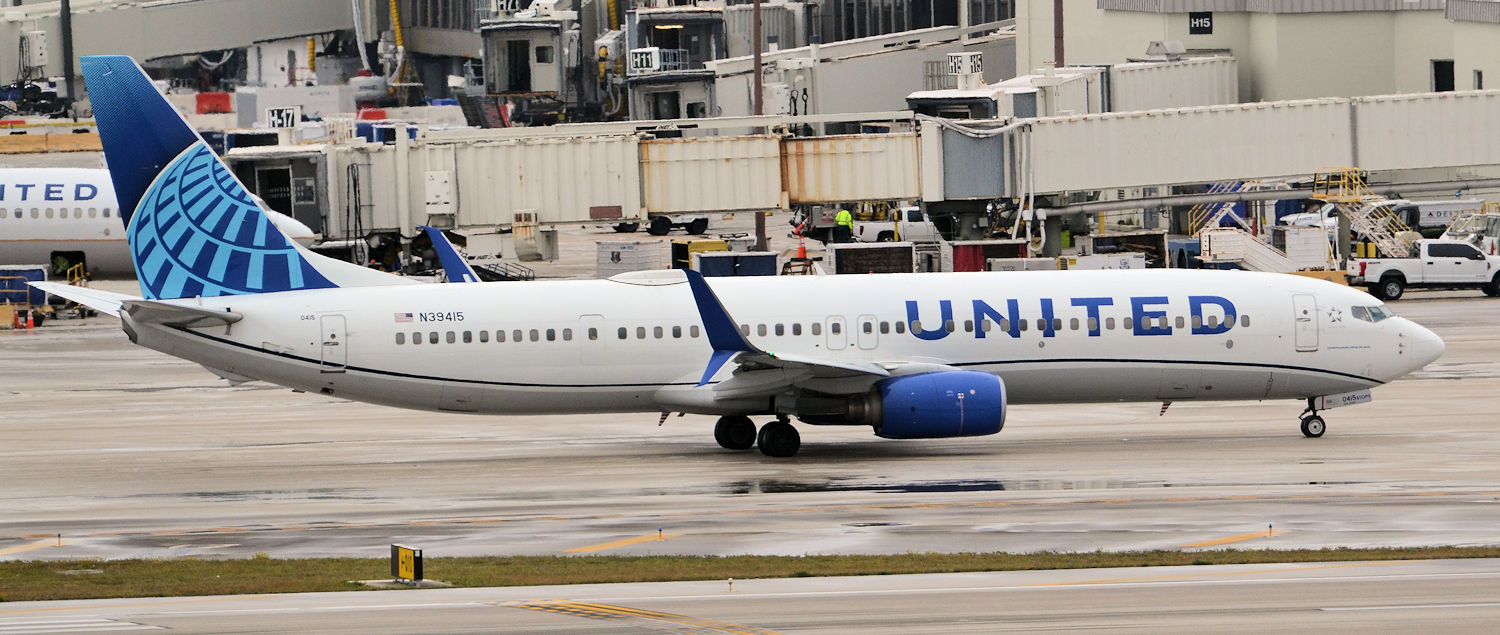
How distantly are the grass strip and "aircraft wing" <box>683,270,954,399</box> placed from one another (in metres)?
9.36

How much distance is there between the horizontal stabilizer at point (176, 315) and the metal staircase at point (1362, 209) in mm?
42852

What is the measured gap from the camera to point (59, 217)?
69312mm

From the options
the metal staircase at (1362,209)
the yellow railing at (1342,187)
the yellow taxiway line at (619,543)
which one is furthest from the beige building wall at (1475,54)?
the yellow taxiway line at (619,543)

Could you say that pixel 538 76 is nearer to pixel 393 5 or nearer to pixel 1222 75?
pixel 393 5

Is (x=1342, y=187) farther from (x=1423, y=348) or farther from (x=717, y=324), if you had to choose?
(x=717, y=324)

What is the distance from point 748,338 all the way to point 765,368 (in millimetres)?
1620

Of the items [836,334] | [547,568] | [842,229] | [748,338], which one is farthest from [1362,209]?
[547,568]

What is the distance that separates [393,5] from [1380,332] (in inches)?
5451

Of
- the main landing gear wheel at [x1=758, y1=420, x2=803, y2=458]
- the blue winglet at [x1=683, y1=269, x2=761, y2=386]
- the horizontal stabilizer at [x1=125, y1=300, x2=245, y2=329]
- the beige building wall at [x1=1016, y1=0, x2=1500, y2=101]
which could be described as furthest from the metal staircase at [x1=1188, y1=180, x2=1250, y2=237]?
the horizontal stabilizer at [x1=125, y1=300, x2=245, y2=329]

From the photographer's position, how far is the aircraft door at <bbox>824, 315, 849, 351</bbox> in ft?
122

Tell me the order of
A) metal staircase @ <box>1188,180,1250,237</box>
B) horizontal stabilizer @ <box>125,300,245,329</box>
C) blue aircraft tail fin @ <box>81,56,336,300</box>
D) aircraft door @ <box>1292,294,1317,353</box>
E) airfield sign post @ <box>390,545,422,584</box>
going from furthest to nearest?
1. metal staircase @ <box>1188,180,1250,237</box>
2. aircraft door @ <box>1292,294,1317,353</box>
3. blue aircraft tail fin @ <box>81,56,336,300</box>
4. horizontal stabilizer @ <box>125,300,245,329</box>
5. airfield sign post @ <box>390,545,422,584</box>

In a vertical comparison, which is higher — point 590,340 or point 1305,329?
point 590,340

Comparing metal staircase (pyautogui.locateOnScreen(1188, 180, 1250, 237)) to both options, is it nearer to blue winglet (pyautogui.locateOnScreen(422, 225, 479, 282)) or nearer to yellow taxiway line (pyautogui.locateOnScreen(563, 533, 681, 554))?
blue winglet (pyautogui.locateOnScreen(422, 225, 479, 282))

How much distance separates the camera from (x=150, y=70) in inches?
6742
